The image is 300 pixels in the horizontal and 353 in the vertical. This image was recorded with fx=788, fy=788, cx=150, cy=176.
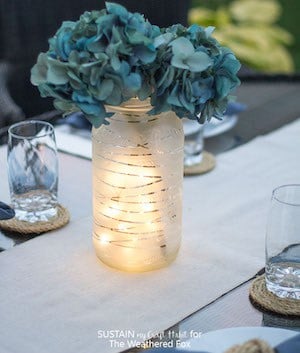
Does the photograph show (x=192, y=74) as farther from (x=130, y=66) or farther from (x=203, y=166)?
(x=203, y=166)

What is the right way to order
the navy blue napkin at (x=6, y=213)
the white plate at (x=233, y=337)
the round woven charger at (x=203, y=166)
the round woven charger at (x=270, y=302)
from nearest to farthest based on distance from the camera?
the white plate at (x=233, y=337) → the round woven charger at (x=270, y=302) → the navy blue napkin at (x=6, y=213) → the round woven charger at (x=203, y=166)

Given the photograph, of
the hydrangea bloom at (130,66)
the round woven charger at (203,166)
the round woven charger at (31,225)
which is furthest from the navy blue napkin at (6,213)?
the round woven charger at (203,166)

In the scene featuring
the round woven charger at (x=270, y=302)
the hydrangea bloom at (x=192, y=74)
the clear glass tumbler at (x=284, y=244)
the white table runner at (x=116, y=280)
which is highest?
the hydrangea bloom at (x=192, y=74)

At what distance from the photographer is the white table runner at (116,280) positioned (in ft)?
3.50

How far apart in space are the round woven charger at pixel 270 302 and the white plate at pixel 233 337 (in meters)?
0.08

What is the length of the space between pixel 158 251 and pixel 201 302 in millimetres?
115

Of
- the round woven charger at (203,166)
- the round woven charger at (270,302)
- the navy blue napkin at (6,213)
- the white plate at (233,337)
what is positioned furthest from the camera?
the round woven charger at (203,166)

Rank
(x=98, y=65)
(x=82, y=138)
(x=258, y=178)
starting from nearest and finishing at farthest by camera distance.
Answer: (x=98, y=65) → (x=258, y=178) → (x=82, y=138)

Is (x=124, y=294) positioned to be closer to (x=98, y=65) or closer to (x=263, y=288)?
(x=263, y=288)

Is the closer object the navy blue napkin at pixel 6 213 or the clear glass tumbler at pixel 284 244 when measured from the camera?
the clear glass tumbler at pixel 284 244

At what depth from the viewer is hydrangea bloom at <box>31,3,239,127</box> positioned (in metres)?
1.03

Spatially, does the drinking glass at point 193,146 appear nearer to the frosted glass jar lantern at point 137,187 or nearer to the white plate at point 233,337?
the frosted glass jar lantern at point 137,187

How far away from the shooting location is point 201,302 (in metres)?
1.14

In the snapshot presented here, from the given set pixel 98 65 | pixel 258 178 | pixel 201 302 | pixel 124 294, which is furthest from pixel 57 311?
pixel 258 178
